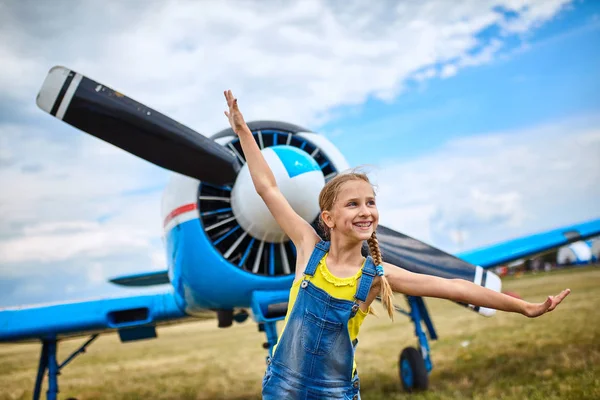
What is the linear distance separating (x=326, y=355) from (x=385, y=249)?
2.25 metres

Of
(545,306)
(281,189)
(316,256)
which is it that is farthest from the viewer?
(281,189)

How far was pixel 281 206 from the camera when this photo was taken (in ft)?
7.26

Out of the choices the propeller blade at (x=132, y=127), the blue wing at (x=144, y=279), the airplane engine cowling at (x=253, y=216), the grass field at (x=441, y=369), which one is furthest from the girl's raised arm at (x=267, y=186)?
the blue wing at (x=144, y=279)

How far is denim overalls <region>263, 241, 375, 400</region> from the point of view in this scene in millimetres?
1850

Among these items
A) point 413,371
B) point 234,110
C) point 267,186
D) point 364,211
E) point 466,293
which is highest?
point 234,110

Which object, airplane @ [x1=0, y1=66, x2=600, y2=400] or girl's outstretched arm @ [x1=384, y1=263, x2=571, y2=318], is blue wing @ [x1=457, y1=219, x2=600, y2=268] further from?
girl's outstretched arm @ [x1=384, y1=263, x2=571, y2=318]

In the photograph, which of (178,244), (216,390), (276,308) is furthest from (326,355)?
(216,390)

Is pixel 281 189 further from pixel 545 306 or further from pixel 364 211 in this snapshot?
pixel 545 306

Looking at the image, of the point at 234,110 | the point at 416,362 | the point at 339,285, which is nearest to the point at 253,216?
the point at 234,110

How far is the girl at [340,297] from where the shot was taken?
1853 millimetres

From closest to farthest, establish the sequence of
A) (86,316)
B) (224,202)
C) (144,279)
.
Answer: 1. (224,202)
2. (86,316)
3. (144,279)

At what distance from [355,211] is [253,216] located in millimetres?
2534

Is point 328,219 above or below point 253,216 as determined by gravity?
below

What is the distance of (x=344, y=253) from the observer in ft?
6.56
